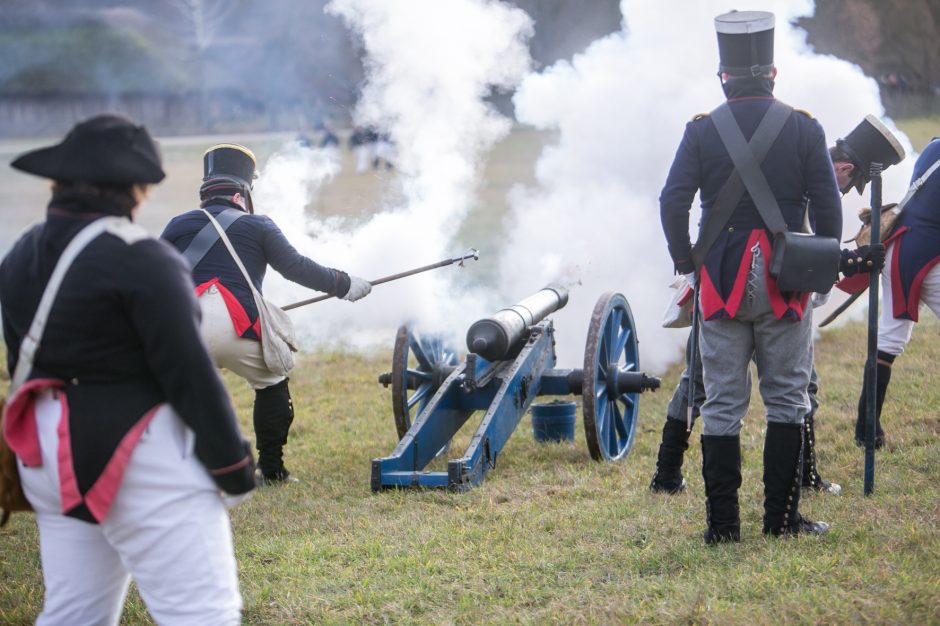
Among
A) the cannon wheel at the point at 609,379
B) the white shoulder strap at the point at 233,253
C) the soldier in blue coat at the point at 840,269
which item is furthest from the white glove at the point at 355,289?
the soldier in blue coat at the point at 840,269

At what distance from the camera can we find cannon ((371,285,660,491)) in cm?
507

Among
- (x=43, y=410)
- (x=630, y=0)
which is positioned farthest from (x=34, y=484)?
(x=630, y=0)

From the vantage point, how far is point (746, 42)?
144 inches

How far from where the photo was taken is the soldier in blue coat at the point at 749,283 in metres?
3.66

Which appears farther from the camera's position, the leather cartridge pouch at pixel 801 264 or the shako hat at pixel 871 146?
the shako hat at pixel 871 146

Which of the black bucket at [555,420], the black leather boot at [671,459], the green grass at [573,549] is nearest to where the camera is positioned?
the green grass at [573,549]

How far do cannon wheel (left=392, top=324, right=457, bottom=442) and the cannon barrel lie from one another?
550 millimetres

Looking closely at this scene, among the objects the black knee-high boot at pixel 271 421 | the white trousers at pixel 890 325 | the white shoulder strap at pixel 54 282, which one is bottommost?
the black knee-high boot at pixel 271 421

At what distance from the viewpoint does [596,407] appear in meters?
5.34

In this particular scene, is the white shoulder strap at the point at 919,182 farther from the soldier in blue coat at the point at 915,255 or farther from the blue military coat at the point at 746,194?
the blue military coat at the point at 746,194

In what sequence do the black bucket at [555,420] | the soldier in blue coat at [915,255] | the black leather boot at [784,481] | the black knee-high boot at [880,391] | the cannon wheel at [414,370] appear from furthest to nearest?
the black bucket at [555,420] < the cannon wheel at [414,370] < the black knee-high boot at [880,391] < the soldier in blue coat at [915,255] < the black leather boot at [784,481]

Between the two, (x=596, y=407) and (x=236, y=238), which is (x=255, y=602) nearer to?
(x=236, y=238)

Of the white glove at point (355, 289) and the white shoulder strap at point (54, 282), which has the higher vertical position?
the white shoulder strap at point (54, 282)

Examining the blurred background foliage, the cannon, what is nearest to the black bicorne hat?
A: the cannon
